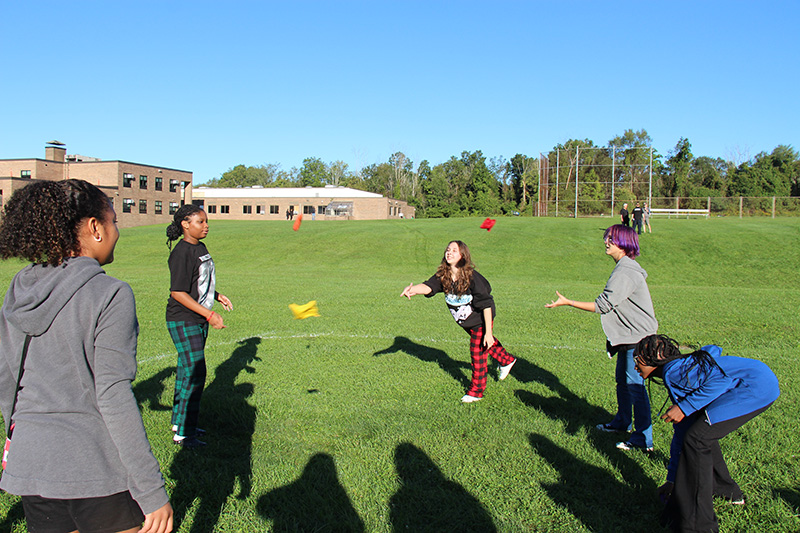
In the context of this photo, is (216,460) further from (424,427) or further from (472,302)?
(472,302)

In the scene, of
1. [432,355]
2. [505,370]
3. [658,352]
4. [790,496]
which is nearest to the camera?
[658,352]

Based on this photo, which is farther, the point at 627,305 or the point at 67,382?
the point at 627,305

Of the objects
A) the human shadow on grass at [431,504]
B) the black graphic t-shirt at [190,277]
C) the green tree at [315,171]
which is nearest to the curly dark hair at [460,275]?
the human shadow on grass at [431,504]

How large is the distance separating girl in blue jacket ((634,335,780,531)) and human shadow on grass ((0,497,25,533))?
14.1 ft

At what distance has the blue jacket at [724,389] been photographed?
127 inches

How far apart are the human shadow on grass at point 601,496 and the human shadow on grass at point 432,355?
232 cm

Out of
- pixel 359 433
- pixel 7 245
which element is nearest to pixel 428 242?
pixel 359 433

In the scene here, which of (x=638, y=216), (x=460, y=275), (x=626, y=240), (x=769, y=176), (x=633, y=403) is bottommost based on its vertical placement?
(x=633, y=403)

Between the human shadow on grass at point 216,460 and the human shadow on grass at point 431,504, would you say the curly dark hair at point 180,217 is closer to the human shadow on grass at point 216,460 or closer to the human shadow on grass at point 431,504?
the human shadow on grass at point 216,460

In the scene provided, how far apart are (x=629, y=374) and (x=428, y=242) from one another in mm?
28633

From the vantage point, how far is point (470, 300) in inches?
237

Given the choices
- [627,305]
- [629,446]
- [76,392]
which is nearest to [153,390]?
[76,392]

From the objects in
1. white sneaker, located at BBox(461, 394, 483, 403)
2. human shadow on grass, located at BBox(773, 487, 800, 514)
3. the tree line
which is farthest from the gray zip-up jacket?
the tree line

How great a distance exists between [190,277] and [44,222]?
2.91m
